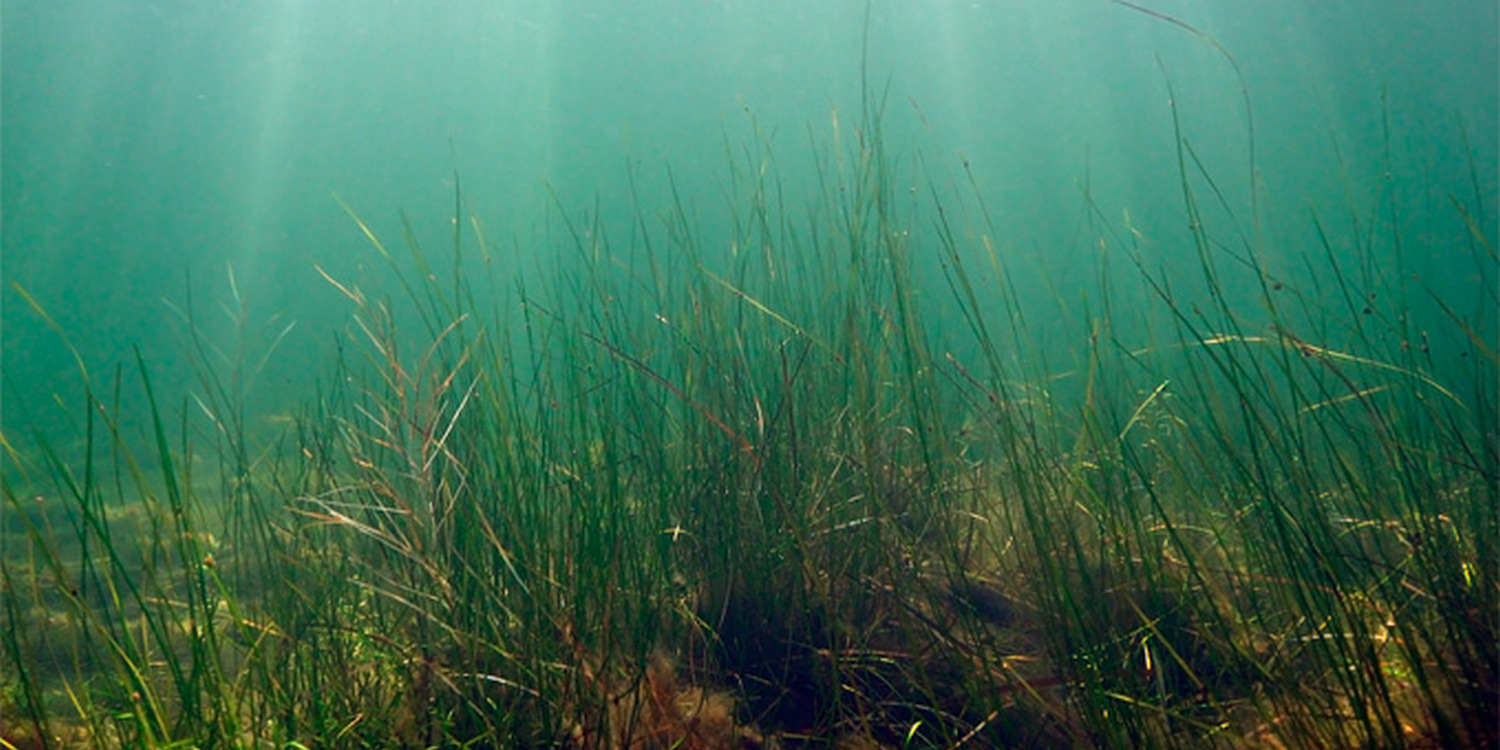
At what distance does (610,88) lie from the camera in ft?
144

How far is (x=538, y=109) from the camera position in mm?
48875

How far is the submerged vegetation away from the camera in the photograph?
1.48m

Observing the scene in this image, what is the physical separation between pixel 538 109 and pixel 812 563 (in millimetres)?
50615

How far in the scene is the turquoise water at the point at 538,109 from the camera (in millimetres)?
30812

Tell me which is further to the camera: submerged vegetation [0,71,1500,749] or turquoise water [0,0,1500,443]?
turquoise water [0,0,1500,443]

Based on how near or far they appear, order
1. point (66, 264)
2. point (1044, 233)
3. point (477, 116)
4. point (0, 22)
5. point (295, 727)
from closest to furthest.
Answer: point (295, 727)
point (0, 22)
point (477, 116)
point (66, 264)
point (1044, 233)

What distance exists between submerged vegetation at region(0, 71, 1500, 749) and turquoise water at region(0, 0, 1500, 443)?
602 inches

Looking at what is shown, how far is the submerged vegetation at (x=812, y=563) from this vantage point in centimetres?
148

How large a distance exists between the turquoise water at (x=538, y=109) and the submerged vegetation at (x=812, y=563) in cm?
1528

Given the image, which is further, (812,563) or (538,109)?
(538,109)

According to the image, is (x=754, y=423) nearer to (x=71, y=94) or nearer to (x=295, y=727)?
(x=295, y=727)

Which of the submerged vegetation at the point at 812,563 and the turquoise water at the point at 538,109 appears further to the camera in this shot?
the turquoise water at the point at 538,109

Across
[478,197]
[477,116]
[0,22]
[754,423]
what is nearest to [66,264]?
[478,197]

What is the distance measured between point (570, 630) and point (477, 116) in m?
53.6
